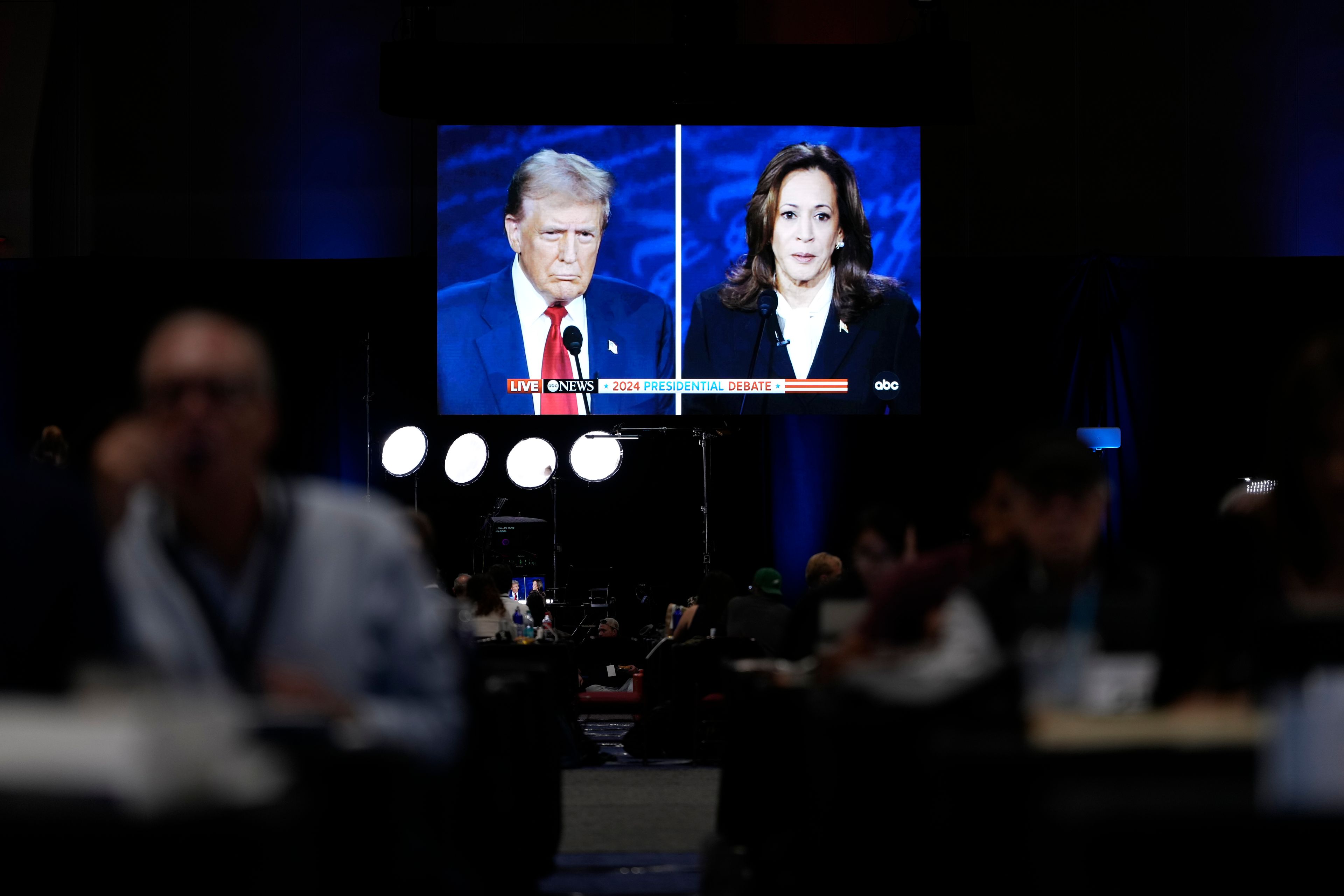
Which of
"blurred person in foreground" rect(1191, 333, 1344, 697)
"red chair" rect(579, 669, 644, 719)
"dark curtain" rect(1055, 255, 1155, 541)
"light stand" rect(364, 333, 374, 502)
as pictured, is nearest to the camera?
"blurred person in foreground" rect(1191, 333, 1344, 697)

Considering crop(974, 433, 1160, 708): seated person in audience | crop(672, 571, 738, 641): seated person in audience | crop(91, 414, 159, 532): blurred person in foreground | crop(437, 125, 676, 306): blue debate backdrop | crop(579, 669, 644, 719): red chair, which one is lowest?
crop(579, 669, 644, 719): red chair

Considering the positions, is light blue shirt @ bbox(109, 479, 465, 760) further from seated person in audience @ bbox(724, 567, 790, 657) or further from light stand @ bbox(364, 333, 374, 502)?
light stand @ bbox(364, 333, 374, 502)

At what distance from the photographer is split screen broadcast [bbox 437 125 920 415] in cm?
910

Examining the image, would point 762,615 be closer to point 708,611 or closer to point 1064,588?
point 708,611

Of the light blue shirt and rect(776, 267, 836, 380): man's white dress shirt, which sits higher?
rect(776, 267, 836, 380): man's white dress shirt

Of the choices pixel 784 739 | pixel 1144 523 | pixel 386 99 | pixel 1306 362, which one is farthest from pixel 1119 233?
pixel 1306 362

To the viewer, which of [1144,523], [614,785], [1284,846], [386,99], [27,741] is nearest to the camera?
[27,741]

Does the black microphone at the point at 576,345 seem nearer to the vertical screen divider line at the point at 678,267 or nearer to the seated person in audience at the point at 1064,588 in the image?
the vertical screen divider line at the point at 678,267

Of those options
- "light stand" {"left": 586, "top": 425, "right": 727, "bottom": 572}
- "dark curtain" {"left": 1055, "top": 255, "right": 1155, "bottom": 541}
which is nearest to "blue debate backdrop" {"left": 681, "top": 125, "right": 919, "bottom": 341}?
"light stand" {"left": 586, "top": 425, "right": 727, "bottom": 572}

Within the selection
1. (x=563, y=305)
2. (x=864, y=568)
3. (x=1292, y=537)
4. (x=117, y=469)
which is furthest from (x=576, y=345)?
(x=1292, y=537)

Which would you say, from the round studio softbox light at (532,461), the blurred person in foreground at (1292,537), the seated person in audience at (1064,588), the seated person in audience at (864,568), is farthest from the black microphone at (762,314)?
the blurred person in foreground at (1292,537)

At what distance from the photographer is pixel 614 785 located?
6.86m

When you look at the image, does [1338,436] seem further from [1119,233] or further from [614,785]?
[1119,233]

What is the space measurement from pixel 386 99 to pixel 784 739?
223 inches
